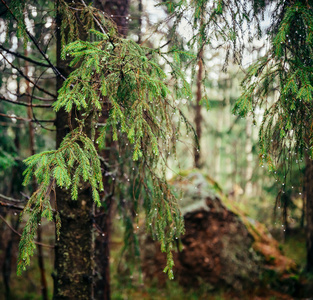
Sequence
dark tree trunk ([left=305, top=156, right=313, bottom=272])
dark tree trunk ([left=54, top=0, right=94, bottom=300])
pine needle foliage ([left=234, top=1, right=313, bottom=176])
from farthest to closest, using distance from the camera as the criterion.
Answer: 1. dark tree trunk ([left=305, top=156, right=313, bottom=272])
2. dark tree trunk ([left=54, top=0, right=94, bottom=300])
3. pine needle foliage ([left=234, top=1, right=313, bottom=176])

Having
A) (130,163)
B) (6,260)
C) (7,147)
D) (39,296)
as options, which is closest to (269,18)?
(130,163)

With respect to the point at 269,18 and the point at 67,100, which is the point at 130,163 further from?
the point at 269,18

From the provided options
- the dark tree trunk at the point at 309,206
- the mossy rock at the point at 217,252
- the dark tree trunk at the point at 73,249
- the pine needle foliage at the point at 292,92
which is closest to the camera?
the pine needle foliage at the point at 292,92

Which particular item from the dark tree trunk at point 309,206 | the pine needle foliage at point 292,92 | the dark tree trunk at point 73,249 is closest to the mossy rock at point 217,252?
the dark tree trunk at point 309,206

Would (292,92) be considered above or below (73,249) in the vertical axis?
above

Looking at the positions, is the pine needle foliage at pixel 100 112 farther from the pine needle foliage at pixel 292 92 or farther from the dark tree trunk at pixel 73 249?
the pine needle foliage at pixel 292 92

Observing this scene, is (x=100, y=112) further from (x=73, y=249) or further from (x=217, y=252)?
(x=217, y=252)

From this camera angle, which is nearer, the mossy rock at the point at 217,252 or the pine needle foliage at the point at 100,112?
the pine needle foliage at the point at 100,112

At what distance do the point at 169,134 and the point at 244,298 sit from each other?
231 inches

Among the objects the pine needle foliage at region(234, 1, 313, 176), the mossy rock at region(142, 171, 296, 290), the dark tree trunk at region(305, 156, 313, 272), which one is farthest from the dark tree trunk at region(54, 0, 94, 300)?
the dark tree trunk at region(305, 156, 313, 272)

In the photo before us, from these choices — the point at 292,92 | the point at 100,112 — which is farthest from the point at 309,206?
the point at 100,112

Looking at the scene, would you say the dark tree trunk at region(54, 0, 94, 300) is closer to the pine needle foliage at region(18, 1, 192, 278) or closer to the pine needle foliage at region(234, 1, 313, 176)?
the pine needle foliage at region(18, 1, 192, 278)

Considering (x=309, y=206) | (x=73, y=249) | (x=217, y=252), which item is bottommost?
(x=217, y=252)

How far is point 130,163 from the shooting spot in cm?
429
